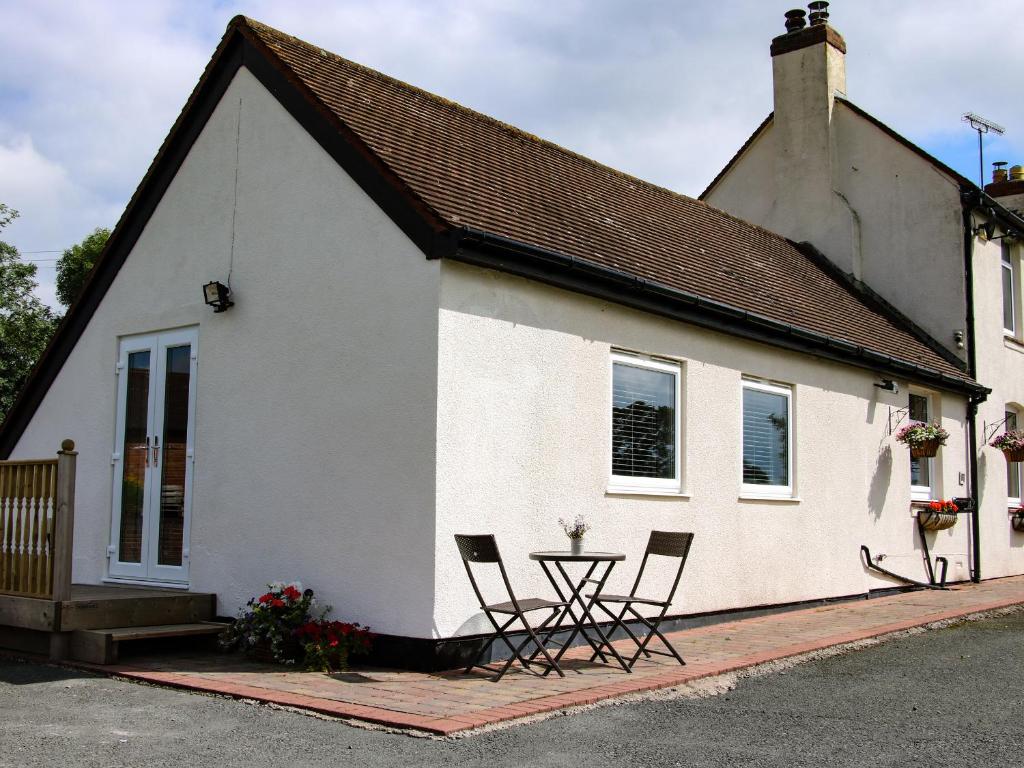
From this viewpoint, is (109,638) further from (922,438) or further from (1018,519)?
(1018,519)

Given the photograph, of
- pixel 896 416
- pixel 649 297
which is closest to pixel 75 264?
pixel 896 416

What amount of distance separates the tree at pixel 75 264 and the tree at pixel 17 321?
12.0 feet

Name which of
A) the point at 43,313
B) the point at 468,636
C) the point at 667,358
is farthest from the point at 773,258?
the point at 43,313

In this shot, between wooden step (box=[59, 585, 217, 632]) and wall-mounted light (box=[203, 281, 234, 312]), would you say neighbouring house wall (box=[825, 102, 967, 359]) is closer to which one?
wall-mounted light (box=[203, 281, 234, 312])

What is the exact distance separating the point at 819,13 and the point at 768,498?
32.9ft

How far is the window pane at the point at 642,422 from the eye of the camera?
30.6 ft

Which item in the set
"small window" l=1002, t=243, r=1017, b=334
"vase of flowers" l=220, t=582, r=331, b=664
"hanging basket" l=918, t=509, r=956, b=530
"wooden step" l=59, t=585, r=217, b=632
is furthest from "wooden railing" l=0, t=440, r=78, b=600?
"small window" l=1002, t=243, r=1017, b=334

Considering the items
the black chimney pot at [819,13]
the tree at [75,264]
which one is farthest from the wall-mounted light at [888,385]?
the tree at [75,264]

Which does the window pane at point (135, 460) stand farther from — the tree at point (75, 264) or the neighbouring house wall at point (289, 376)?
the tree at point (75, 264)

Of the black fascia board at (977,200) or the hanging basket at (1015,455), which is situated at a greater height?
the black fascia board at (977,200)

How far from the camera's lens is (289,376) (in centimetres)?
862

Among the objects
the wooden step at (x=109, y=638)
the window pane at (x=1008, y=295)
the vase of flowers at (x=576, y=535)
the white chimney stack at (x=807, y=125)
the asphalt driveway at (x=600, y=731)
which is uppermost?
the white chimney stack at (x=807, y=125)

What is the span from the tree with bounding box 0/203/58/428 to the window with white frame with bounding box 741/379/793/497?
68.3ft

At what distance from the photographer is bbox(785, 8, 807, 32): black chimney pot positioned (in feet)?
57.9
